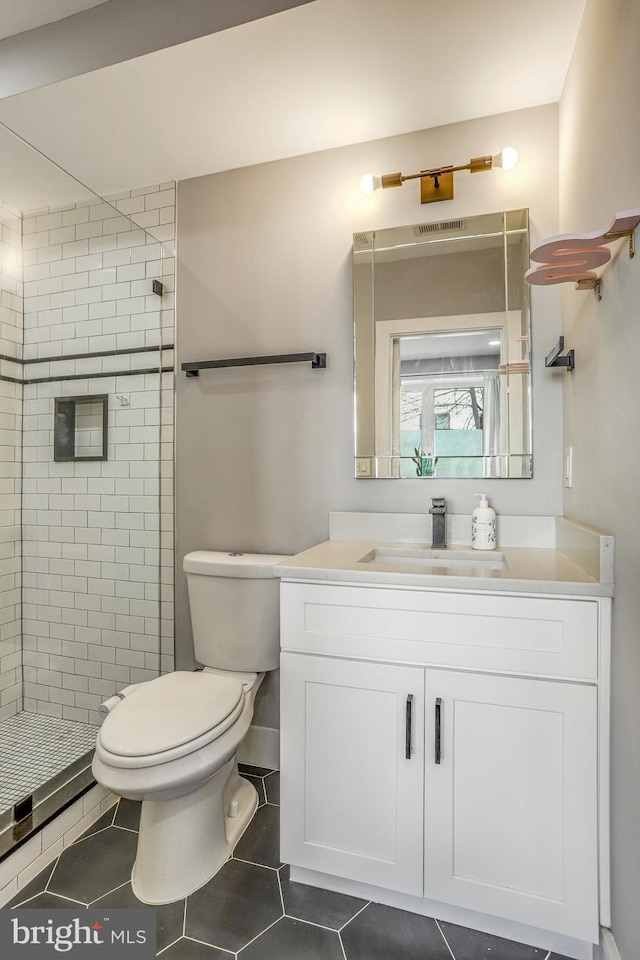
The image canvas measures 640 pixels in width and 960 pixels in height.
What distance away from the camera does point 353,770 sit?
1316 millimetres

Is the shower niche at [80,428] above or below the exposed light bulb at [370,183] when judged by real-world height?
below

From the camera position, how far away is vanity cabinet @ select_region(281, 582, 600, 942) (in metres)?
1.16

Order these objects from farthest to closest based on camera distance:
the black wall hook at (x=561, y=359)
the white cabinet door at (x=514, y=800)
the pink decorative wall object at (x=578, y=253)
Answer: the black wall hook at (x=561, y=359), the white cabinet door at (x=514, y=800), the pink decorative wall object at (x=578, y=253)

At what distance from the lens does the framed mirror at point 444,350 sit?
170 centimetres

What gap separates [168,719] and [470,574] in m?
0.90

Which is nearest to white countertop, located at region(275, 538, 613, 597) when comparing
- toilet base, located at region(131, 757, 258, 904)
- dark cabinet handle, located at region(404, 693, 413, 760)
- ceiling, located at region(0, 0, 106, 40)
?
dark cabinet handle, located at region(404, 693, 413, 760)

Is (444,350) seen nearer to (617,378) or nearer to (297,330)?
(297,330)

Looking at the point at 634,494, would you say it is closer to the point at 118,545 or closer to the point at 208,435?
the point at 208,435

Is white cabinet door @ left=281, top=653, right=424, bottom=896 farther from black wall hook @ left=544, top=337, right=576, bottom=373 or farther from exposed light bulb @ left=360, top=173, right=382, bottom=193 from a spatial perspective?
exposed light bulb @ left=360, top=173, right=382, bottom=193

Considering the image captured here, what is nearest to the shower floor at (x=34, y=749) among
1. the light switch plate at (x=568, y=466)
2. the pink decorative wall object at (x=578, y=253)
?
the light switch plate at (x=568, y=466)

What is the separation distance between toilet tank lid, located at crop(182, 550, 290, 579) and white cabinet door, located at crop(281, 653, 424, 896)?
17.1 inches

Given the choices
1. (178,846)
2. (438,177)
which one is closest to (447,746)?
(178,846)

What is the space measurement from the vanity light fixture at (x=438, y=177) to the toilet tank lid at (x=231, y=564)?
1366 millimetres

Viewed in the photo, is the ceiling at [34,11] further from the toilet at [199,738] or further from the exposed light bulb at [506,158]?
the toilet at [199,738]
